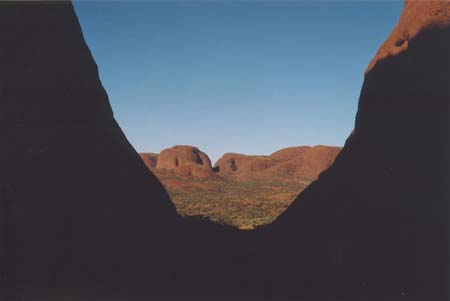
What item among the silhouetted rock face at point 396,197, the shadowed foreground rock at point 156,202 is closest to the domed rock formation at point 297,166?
the silhouetted rock face at point 396,197

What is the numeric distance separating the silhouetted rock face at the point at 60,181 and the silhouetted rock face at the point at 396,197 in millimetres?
5309

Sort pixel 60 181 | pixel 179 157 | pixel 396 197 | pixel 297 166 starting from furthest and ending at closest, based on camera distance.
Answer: pixel 179 157
pixel 297 166
pixel 396 197
pixel 60 181

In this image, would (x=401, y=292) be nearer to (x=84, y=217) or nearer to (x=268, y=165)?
(x=84, y=217)

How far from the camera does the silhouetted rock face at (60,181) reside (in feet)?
25.7

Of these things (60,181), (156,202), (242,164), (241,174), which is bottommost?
(156,202)

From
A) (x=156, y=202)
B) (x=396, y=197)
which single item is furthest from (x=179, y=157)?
(x=396, y=197)

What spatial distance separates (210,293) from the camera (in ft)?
30.9

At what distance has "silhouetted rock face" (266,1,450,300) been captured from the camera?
8352mm

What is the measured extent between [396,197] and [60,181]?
10206 mm

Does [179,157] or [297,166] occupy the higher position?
[179,157]

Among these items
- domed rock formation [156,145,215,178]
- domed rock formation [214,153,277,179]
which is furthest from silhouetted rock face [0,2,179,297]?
domed rock formation [156,145,215,178]

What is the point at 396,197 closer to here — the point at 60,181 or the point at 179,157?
the point at 60,181

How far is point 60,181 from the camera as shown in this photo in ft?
29.3

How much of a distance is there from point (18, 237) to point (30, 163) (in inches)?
77.1
